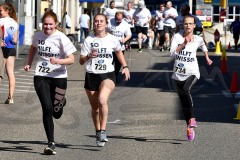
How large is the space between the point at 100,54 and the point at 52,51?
28.0 inches

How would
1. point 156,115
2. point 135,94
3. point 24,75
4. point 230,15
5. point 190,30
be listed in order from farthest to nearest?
point 230,15, point 24,75, point 135,94, point 156,115, point 190,30

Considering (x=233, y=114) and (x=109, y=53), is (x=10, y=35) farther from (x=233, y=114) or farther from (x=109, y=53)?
(x=109, y=53)

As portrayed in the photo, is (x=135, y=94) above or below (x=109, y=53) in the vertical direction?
below

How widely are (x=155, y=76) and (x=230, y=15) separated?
254 feet

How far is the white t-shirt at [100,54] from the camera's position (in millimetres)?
12711

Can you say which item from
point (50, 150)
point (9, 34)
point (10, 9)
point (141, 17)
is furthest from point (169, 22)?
point (50, 150)

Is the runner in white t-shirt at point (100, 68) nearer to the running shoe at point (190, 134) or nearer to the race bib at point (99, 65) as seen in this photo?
the race bib at point (99, 65)

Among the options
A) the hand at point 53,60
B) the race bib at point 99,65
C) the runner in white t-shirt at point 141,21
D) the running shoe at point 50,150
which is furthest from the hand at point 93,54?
the runner in white t-shirt at point 141,21

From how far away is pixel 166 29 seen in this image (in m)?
40.3

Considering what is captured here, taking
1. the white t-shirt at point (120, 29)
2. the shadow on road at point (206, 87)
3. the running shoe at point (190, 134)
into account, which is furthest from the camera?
the white t-shirt at point (120, 29)

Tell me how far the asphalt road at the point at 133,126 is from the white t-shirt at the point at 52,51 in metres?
0.94

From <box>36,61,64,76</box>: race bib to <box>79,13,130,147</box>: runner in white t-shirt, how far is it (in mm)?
501

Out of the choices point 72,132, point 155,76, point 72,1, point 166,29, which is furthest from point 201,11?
point 72,132

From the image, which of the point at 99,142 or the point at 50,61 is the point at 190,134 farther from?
the point at 50,61
